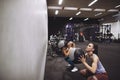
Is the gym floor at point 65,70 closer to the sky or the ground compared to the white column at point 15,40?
closer to the ground

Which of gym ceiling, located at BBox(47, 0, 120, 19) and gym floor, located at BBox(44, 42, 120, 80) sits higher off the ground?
gym ceiling, located at BBox(47, 0, 120, 19)

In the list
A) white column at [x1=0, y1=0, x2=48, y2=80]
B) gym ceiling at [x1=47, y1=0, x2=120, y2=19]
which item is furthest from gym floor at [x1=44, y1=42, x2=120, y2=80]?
gym ceiling at [x1=47, y1=0, x2=120, y2=19]

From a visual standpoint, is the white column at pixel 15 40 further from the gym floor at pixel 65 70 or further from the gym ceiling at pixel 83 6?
the gym ceiling at pixel 83 6

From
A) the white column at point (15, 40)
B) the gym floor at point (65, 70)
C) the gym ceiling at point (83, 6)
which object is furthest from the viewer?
the gym ceiling at point (83, 6)

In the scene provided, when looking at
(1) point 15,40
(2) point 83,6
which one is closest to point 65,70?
(1) point 15,40

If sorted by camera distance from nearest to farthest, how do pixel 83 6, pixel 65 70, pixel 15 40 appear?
pixel 15 40, pixel 65 70, pixel 83 6

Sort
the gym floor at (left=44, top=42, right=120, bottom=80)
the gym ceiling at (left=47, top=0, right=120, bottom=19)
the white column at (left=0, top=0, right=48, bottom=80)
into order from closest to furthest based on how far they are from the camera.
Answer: the white column at (left=0, top=0, right=48, bottom=80), the gym floor at (left=44, top=42, right=120, bottom=80), the gym ceiling at (left=47, top=0, right=120, bottom=19)

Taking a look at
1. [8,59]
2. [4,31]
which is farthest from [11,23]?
[8,59]

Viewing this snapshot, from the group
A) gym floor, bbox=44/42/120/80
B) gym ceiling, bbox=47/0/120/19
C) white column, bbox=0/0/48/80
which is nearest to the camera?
white column, bbox=0/0/48/80

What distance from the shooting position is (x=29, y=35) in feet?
5.43

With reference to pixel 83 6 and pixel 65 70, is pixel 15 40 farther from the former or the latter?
pixel 83 6

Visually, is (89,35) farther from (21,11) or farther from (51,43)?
(21,11)

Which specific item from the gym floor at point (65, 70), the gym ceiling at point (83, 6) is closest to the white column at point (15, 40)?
the gym floor at point (65, 70)

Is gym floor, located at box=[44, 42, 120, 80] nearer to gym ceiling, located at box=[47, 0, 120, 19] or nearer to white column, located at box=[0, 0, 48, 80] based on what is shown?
white column, located at box=[0, 0, 48, 80]
